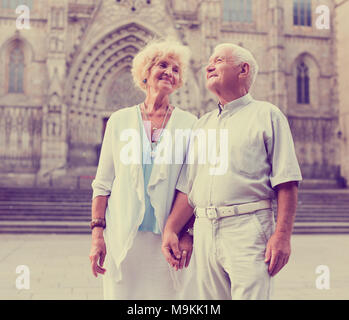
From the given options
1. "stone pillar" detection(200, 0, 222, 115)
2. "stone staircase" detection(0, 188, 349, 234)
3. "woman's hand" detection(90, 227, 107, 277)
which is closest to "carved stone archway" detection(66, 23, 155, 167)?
"stone pillar" detection(200, 0, 222, 115)

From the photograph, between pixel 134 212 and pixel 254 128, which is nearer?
pixel 254 128

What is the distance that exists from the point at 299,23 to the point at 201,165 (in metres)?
24.7

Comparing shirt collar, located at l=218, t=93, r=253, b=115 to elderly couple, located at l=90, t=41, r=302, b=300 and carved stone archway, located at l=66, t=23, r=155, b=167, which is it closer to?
elderly couple, located at l=90, t=41, r=302, b=300

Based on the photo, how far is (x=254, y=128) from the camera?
188 cm

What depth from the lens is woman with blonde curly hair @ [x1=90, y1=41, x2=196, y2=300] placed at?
2.13 meters

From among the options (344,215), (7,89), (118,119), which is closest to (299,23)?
(344,215)

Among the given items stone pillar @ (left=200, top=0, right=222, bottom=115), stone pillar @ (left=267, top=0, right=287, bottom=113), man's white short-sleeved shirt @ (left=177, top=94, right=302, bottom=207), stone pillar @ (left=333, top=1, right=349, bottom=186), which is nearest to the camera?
man's white short-sleeved shirt @ (left=177, top=94, right=302, bottom=207)

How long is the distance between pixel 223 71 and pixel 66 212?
12.0 m

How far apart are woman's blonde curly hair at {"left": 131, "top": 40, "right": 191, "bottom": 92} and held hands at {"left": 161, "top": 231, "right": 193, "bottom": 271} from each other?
920 millimetres

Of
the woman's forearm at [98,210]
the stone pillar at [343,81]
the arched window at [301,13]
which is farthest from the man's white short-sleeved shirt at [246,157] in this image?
the arched window at [301,13]

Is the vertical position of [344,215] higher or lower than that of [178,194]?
lower

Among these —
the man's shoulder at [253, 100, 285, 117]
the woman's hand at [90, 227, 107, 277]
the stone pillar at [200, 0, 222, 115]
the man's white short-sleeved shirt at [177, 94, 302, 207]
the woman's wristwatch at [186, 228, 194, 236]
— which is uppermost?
the stone pillar at [200, 0, 222, 115]
